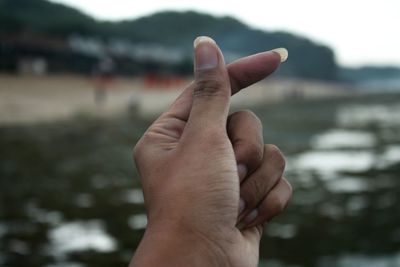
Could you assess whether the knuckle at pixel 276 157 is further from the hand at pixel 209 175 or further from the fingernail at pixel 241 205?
the fingernail at pixel 241 205

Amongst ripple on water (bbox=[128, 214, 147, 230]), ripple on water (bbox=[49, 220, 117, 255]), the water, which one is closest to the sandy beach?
the water

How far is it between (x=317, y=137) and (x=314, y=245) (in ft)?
70.3

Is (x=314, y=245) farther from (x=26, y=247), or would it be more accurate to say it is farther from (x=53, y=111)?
→ (x=53, y=111)

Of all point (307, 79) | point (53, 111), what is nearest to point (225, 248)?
point (53, 111)

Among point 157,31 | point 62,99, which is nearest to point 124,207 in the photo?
point 62,99

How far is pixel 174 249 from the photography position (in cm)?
208

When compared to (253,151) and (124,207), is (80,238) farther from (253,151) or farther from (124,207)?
(253,151)

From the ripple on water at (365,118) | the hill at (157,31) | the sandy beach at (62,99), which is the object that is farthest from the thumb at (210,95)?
the ripple on water at (365,118)

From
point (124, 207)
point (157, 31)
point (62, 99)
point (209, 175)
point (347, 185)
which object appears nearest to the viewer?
point (209, 175)

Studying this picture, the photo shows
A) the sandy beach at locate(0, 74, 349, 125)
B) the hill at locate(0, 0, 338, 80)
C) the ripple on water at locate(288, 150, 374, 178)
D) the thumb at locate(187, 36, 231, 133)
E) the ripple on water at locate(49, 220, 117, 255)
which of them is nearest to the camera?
the thumb at locate(187, 36, 231, 133)

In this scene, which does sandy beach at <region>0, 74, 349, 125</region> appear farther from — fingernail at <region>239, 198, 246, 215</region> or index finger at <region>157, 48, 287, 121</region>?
fingernail at <region>239, 198, 246, 215</region>

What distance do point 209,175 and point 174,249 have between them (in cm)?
34

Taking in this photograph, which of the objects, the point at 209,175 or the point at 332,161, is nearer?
the point at 209,175

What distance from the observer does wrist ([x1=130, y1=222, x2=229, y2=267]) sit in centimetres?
207
